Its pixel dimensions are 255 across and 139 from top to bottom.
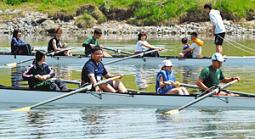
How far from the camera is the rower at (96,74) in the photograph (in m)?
18.9

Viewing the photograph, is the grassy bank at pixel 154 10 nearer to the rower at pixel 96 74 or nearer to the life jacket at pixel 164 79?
the rower at pixel 96 74

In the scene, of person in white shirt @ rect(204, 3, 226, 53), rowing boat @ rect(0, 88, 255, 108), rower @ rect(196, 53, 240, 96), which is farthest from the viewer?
person in white shirt @ rect(204, 3, 226, 53)

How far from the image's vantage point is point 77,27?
2810 inches

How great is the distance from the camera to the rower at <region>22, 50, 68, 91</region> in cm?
1938

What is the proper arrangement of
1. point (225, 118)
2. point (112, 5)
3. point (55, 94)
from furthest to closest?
point (112, 5) < point (55, 94) < point (225, 118)

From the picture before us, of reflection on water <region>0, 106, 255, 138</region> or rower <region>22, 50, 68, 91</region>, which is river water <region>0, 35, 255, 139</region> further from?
rower <region>22, 50, 68, 91</region>

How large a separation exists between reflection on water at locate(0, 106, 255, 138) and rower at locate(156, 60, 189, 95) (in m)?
0.69

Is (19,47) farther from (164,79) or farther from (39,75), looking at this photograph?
(164,79)

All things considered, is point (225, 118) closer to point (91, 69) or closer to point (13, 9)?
point (91, 69)

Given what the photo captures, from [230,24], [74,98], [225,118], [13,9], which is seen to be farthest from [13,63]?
[13,9]

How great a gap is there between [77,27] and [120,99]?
5296 cm

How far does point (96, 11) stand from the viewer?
238ft

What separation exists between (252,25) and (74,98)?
5167cm

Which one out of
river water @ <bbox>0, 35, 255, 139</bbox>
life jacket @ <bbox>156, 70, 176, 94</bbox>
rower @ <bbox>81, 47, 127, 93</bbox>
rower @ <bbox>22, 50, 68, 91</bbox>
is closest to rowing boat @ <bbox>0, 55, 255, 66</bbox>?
rower @ <bbox>81, 47, 127, 93</bbox>
